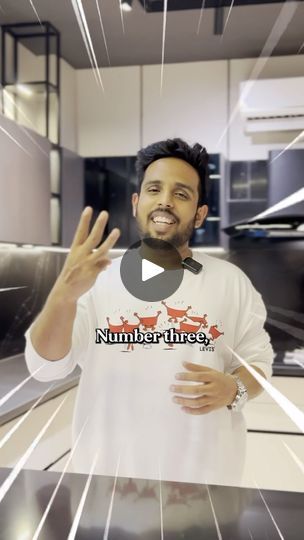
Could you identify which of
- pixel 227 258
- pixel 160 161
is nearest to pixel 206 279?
pixel 227 258

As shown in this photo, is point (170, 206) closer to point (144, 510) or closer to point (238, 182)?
point (238, 182)

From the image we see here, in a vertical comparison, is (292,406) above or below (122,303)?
below

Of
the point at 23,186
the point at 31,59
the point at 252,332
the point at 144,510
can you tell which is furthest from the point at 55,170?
the point at 144,510

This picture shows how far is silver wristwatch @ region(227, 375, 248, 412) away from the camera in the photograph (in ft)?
2.39

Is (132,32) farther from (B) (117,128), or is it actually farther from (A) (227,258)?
(A) (227,258)

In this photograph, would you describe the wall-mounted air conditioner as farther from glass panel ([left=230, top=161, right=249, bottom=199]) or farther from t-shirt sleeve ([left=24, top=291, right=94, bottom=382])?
t-shirt sleeve ([left=24, top=291, right=94, bottom=382])

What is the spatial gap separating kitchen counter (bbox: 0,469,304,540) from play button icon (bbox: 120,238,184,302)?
0.97 feet

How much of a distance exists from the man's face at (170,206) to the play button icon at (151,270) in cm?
2

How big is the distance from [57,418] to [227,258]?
372mm

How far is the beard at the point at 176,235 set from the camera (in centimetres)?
75

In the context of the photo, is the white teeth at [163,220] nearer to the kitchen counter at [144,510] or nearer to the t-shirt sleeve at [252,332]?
the t-shirt sleeve at [252,332]

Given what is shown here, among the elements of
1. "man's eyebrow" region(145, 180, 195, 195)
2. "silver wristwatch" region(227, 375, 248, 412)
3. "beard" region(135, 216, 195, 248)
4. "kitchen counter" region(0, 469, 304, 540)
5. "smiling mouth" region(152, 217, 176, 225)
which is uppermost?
"man's eyebrow" region(145, 180, 195, 195)

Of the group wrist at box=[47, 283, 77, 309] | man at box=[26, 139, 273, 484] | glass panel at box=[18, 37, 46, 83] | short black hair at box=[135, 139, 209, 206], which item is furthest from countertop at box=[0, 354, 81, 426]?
glass panel at box=[18, 37, 46, 83]

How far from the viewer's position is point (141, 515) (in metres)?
0.70
